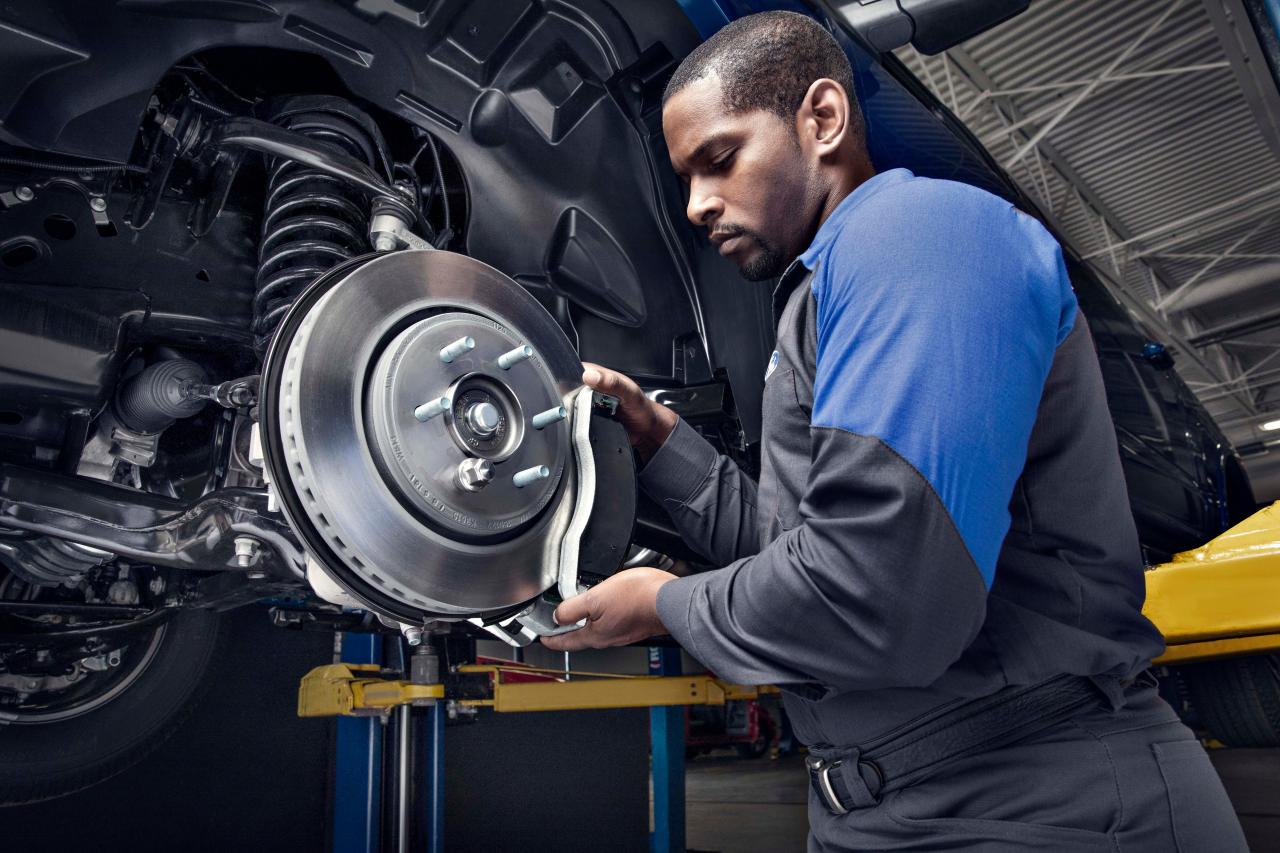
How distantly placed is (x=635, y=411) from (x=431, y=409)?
311 millimetres

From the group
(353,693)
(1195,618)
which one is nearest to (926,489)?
(353,693)

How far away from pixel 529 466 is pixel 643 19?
0.56 metres

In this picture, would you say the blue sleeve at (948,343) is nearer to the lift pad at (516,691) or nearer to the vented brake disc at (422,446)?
the vented brake disc at (422,446)

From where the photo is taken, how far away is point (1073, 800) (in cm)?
69

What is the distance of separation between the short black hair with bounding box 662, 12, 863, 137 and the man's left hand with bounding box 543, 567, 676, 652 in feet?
1.54

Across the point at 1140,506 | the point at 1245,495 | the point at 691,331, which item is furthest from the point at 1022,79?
the point at 691,331

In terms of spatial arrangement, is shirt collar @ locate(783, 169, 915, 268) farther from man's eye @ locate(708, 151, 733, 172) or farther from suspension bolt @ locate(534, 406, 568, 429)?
suspension bolt @ locate(534, 406, 568, 429)

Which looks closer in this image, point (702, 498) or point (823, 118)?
point (823, 118)

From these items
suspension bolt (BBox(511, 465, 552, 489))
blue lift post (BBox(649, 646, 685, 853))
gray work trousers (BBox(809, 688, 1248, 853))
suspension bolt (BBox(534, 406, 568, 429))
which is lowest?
blue lift post (BBox(649, 646, 685, 853))

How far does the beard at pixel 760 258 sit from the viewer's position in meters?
0.91

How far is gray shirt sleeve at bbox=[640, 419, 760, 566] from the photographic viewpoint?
1.05 m

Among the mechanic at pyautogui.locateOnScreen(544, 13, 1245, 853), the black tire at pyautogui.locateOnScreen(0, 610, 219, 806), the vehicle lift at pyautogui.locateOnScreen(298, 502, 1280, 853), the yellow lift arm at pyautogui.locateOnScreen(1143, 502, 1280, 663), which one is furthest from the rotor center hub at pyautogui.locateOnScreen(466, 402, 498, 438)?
the yellow lift arm at pyautogui.locateOnScreen(1143, 502, 1280, 663)

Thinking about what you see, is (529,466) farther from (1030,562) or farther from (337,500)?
(1030,562)

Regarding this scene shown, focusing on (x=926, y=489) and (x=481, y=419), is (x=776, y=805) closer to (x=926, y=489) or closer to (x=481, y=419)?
(x=481, y=419)
